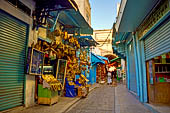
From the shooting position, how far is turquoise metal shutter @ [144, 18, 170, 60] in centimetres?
407

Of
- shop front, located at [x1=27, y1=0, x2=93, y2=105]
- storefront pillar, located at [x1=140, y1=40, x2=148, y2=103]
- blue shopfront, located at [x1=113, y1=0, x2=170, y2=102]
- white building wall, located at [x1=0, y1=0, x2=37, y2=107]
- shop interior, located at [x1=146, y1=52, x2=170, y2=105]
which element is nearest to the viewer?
blue shopfront, located at [x1=113, y1=0, x2=170, y2=102]

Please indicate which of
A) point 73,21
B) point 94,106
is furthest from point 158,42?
point 73,21

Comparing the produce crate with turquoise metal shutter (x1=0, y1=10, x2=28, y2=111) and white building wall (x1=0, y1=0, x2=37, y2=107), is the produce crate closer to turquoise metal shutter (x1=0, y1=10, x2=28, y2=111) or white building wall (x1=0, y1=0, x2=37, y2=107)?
white building wall (x1=0, y1=0, x2=37, y2=107)

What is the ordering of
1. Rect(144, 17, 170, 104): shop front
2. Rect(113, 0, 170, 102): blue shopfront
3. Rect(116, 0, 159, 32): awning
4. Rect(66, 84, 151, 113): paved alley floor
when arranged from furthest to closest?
Rect(144, 17, 170, 104): shop front
Rect(66, 84, 151, 113): paved alley floor
Rect(116, 0, 159, 32): awning
Rect(113, 0, 170, 102): blue shopfront

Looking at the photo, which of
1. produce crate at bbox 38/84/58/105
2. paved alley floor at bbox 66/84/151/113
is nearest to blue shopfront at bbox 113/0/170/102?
paved alley floor at bbox 66/84/151/113

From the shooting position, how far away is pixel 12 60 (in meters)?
4.71

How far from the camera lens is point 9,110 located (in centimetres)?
437

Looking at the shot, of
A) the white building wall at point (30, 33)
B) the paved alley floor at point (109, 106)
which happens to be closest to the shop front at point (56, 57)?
the white building wall at point (30, 33)

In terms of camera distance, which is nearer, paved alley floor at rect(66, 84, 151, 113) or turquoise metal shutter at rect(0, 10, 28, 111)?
turquoise metal shutter at rect(0, 10, 28, 111)

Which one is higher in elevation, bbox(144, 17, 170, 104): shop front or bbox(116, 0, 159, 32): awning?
bbox(116, 0, 159, 32): awning

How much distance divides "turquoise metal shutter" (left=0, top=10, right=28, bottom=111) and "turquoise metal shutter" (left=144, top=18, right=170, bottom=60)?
5.41 metres

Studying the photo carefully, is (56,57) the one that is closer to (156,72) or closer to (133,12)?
(133,12)

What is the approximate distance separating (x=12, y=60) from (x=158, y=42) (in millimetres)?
5601

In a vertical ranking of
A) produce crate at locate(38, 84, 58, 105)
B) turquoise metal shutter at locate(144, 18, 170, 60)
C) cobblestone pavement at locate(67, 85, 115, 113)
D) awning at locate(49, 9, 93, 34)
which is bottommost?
cobblestone pavement at locate(67, 85, 115, 113)
